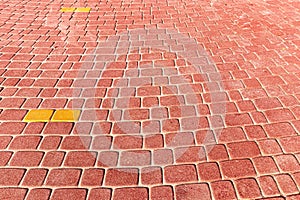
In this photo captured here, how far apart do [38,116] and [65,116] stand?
0.30 m

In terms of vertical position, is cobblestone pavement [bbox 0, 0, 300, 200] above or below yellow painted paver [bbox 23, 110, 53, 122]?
above

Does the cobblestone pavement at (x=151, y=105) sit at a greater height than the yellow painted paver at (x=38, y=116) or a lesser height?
greater

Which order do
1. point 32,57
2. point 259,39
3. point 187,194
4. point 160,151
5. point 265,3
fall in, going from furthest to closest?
1. point 265,3
2. point 259,39
3. point 32,57
4. point 160,151
5. point 187,194

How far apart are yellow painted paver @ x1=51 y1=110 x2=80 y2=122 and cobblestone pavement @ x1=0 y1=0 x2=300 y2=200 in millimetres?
18

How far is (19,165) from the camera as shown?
2812 mm

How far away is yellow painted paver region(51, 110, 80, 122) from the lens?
336 cm

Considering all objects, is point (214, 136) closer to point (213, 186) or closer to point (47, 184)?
point (213, 186)

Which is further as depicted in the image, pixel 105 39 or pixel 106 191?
pixel 105 39

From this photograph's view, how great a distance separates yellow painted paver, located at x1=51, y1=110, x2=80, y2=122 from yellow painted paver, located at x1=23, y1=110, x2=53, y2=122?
7cm

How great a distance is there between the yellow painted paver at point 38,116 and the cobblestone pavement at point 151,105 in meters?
0.02

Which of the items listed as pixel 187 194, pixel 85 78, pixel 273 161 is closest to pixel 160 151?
pixel 187 194

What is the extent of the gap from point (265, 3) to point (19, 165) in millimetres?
5445

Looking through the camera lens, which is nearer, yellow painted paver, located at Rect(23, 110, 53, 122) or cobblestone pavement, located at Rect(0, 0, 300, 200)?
cobblestone pavement, located at Rect(0, 0, 300, 200)

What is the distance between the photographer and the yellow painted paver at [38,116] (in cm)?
336
